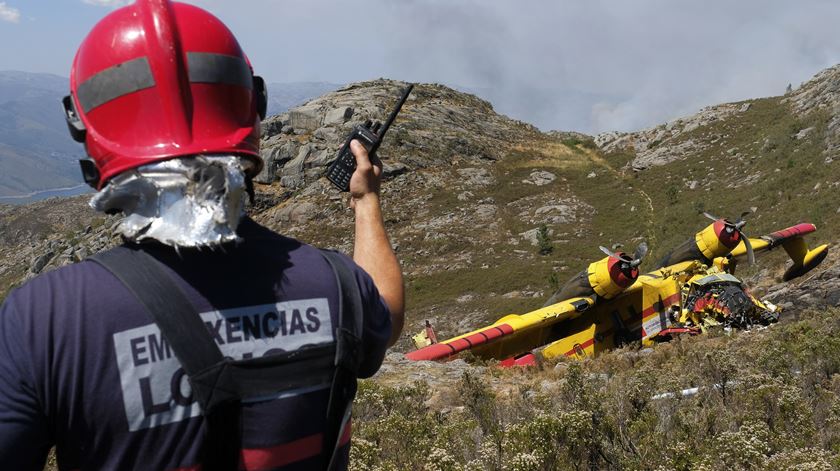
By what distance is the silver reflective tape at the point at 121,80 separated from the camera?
1393 mm

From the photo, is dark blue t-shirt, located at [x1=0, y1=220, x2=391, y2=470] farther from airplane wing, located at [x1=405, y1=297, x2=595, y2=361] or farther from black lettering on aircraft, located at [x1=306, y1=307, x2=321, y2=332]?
airplane wing, located at [x1=405, y1=297, x2=595, y2=361]

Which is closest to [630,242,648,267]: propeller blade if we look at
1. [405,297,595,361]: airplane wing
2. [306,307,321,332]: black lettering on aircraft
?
[405,297,595,361]: airplane wing

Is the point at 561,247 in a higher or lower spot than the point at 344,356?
lower

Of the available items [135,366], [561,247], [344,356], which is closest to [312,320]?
[344,356]

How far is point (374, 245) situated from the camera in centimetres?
181

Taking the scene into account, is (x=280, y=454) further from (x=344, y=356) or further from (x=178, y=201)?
(x=178, y=201)

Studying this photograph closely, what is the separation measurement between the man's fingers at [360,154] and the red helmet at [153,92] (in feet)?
1.67

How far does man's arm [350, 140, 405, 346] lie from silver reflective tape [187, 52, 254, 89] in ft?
1.65

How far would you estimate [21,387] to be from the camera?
116 centimetres

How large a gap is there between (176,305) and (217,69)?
591mm

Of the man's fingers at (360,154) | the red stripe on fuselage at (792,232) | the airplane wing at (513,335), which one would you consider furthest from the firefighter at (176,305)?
the red stripe on fuselage at (792,232)

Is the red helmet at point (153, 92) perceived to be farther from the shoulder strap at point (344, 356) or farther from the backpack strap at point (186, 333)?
the shoulder strap at point (344, 356)

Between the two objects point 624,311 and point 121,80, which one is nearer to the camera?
point 121,80

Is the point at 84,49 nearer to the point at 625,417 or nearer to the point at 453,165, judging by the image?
the point at 625,417
